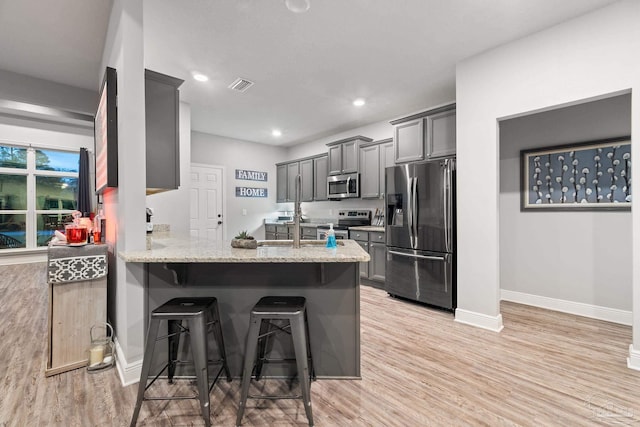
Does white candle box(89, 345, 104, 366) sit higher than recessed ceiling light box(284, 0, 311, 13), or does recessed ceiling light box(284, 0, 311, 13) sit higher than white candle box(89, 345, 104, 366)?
recessed ceiling light box(284, 0, 311, 13)

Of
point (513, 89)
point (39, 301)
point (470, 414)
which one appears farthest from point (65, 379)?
point (513, 89)

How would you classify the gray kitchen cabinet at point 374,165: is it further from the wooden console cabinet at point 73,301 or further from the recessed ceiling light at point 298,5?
the wooden console cabinet at point 73,301

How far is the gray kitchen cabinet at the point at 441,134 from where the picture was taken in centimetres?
342

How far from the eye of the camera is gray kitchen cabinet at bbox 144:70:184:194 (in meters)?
2.22

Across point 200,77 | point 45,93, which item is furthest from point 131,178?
point 45,93

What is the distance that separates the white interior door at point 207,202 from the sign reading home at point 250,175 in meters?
0.39

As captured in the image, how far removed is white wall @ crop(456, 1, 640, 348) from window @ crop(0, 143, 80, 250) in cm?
595

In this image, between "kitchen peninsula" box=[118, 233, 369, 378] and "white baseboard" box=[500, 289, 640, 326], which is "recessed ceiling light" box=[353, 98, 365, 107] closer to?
"kitchen peninsula" box=[118, 233, 369, 378]

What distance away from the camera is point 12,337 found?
2578 mm

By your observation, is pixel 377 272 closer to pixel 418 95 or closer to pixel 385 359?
pixel 385 359

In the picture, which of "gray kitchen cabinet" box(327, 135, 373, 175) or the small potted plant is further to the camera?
"gray kitchen cabinet" box(327, 135, 373, 175)

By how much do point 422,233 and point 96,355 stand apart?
10.8 ft

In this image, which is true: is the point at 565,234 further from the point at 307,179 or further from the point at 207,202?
the point at 207,202

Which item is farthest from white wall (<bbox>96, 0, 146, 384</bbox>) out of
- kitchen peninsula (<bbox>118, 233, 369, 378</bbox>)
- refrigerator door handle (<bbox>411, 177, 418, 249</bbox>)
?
refrigerator door handle (<bbox>411, 177, 418, 249</bbox>)
